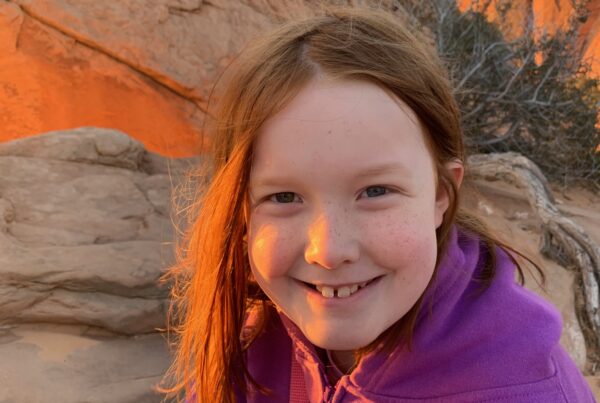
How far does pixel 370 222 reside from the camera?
1.09m

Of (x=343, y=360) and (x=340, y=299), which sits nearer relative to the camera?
(x=340, y=299)

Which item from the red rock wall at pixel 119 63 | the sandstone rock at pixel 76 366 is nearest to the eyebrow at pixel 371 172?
the sandstone rock at pixel 76 366

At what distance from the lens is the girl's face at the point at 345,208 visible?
1076mm

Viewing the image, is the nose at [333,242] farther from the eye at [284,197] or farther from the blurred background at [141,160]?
the blurred background at [141,160]

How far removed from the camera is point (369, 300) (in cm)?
115

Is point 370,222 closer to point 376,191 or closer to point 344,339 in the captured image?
point 376,191

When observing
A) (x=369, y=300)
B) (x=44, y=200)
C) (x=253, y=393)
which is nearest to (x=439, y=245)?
(x=369, y=300)

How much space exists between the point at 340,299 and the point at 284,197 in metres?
0.22

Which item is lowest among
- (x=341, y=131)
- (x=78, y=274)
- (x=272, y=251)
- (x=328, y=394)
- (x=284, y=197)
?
(x=78, y=274)

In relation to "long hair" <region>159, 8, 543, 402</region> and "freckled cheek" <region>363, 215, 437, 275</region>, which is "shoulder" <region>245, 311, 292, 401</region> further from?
"freckled cheek" <region>363, 215, 437, 275</region>

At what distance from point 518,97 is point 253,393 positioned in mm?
4122

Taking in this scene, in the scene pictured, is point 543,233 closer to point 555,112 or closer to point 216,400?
point 555,112

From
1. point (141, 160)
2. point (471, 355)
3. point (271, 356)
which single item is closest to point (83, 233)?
point (141, 160)

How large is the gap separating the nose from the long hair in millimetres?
235
